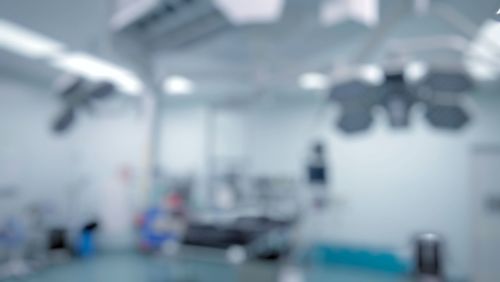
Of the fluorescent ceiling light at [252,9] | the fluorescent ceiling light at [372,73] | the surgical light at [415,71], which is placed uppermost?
the surgical light at [415,71]

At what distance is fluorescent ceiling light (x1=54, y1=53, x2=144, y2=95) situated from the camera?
58 cm

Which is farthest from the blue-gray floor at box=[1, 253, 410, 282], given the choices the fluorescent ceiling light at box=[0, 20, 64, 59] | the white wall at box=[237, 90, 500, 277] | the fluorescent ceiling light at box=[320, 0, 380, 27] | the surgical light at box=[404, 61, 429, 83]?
the fluorescent ceiling light at box=[320, 0, 380, 27]

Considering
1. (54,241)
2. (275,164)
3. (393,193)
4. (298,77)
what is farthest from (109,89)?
(393,193)

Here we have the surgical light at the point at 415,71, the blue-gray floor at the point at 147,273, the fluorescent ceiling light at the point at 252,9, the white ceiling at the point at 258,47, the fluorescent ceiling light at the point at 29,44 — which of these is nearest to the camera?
the fluorescent ceiling light at the point at 252,9

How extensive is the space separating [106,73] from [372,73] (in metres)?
0.56

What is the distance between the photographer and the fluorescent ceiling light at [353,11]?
0.43m

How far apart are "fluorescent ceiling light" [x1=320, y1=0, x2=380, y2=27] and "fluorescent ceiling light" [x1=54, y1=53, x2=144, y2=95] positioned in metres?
0.33

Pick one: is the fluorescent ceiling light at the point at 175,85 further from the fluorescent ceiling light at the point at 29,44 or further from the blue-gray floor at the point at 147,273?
the blue-gray floor at the point at 147,273

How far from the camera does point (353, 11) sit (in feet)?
1.43

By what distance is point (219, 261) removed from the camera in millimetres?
1767

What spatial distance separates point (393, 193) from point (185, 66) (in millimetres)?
2761

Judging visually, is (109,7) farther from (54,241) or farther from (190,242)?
(54,241)

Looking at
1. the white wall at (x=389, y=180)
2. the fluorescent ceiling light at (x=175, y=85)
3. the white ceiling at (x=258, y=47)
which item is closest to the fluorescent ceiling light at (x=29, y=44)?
the white ceiling at (x=258, y=47)

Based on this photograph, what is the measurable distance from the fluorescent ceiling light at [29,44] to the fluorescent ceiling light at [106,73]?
1282 millimetres
